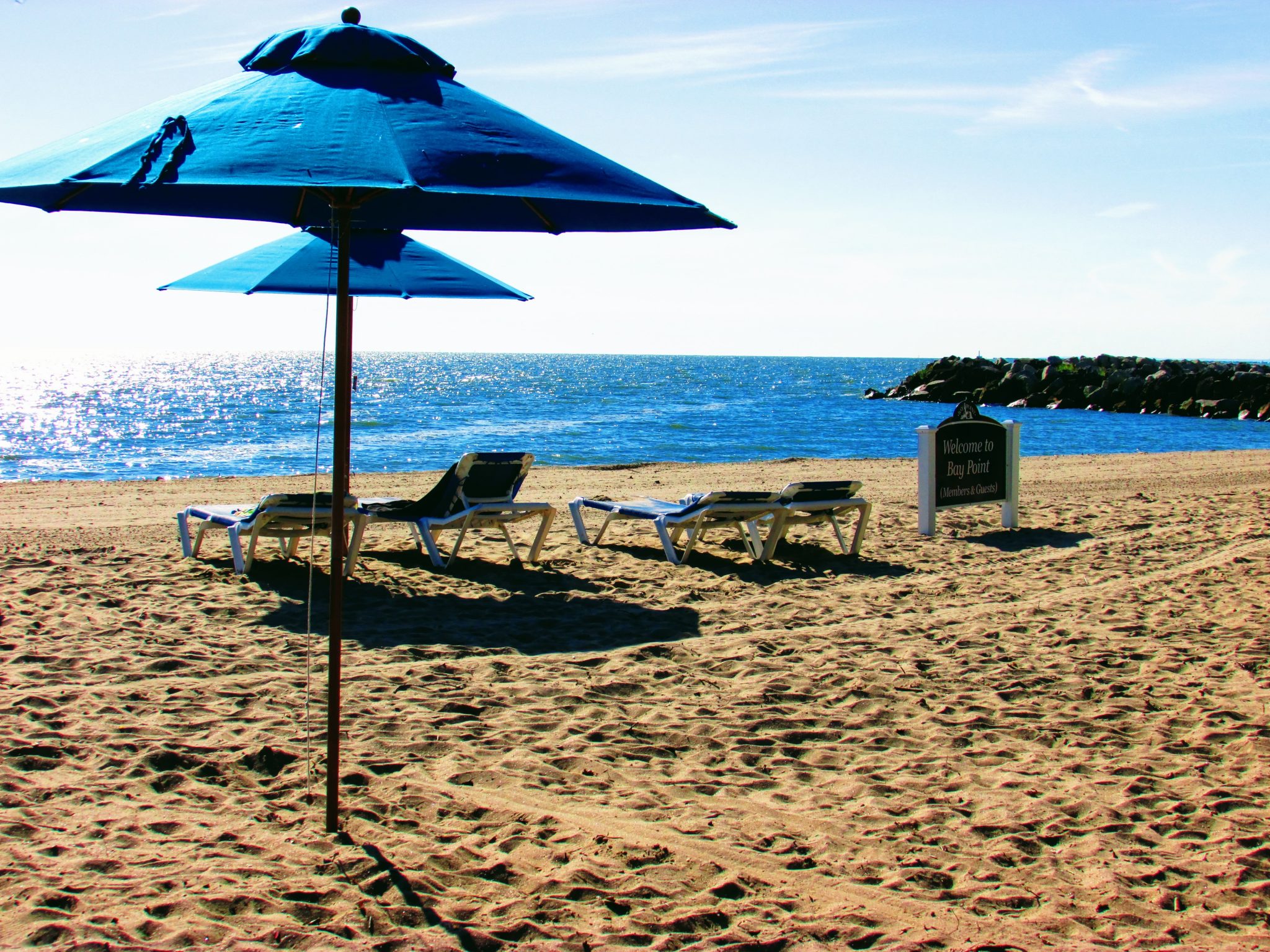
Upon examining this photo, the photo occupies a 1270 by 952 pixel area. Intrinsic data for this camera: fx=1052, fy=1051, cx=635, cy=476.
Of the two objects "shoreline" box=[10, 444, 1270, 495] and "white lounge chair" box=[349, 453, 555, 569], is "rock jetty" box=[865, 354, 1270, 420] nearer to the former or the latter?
"shoreline" box=[10, 444, 1270, 495]

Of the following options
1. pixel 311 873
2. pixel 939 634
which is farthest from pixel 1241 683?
pixel 311 873

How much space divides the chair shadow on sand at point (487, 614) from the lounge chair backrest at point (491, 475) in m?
0.63

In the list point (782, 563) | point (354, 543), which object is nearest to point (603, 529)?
point (782, 563)

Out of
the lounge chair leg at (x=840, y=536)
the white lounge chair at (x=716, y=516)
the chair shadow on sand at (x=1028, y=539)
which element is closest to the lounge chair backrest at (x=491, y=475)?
the white lounge chair at (x=716, y=516)

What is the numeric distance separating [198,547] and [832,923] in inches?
241

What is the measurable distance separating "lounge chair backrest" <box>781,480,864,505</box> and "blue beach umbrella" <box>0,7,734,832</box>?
181 inches

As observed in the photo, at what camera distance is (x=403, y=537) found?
8812 millimetres

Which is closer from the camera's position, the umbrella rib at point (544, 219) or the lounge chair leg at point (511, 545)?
the umbrella rib at point (544, 219)

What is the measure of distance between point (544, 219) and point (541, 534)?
4.09m

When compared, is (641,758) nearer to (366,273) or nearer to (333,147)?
(333,147)

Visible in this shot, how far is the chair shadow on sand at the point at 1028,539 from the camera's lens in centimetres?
855

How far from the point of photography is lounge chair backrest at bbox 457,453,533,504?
7.50 metres

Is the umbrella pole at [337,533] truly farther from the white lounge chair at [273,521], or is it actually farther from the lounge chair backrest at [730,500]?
the lounge chair backrest at [730,500]

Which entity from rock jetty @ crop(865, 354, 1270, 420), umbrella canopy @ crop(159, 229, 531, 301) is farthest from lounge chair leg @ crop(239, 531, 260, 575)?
rock jetty @ crop(865, 354, 1270, 420)
